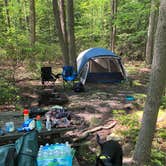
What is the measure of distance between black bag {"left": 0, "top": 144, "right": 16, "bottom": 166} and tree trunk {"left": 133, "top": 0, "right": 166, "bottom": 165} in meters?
2.10

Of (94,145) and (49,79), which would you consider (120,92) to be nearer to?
(49,79)

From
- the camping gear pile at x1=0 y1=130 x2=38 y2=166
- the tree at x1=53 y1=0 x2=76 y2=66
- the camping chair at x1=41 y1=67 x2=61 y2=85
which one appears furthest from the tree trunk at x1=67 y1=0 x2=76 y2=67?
the camping gear pile at x1=0 y1=130 x2=38 y2=166

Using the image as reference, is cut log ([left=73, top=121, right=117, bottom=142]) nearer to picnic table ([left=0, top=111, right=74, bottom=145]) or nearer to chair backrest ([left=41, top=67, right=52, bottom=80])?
picnic table ([left=0, top=111, right=74, bottom=145])

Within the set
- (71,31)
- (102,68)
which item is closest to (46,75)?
(71,31)

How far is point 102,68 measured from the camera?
11.1 m

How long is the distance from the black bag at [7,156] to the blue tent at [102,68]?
7.72m

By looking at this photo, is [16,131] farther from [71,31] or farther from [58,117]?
[71,31]

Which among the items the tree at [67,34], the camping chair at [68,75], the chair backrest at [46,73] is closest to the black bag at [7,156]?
the chair backrest at [46,73]

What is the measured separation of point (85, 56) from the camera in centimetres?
1099

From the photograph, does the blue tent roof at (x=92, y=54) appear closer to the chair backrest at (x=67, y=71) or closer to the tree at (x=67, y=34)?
the tree at (x=67, y=34)

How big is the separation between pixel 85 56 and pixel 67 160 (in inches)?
305

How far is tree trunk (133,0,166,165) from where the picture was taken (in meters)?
3.71

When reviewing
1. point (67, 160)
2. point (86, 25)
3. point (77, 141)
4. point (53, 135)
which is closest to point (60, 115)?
point (53, 135)

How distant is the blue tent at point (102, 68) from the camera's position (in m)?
→ 10.8
